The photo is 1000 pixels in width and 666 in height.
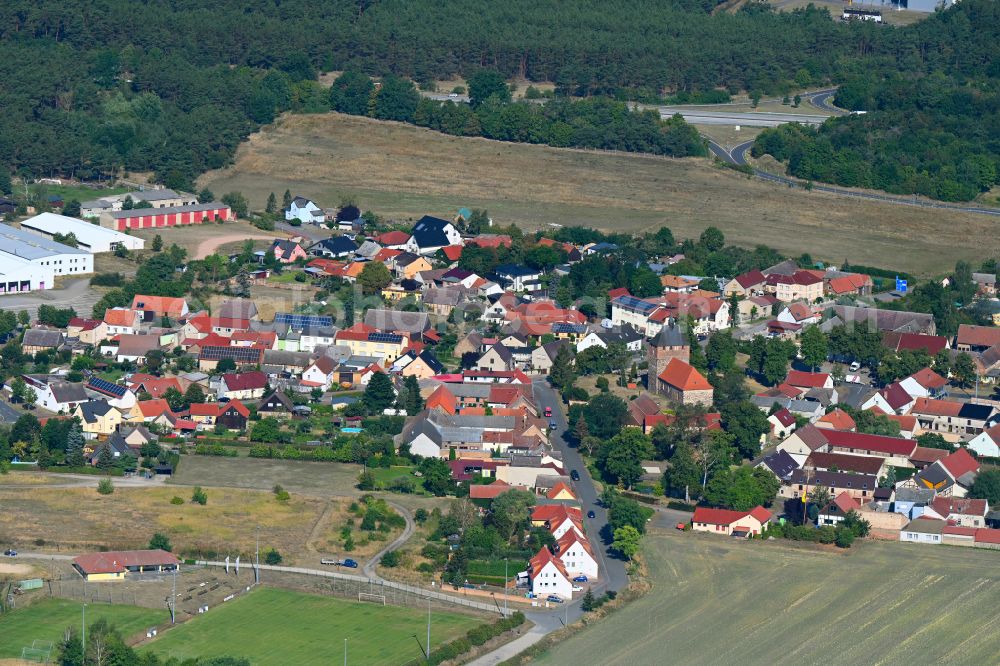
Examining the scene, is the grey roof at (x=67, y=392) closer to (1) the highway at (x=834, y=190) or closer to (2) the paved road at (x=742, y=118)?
(1) the highway at (x=834, y=190)

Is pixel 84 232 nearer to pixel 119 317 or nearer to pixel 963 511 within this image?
pixel 119 317

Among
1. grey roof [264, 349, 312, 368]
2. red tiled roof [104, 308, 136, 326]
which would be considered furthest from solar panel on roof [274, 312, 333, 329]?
red tiled roof [104, 308, 136, 326]

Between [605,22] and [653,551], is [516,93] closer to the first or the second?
→ [605,22]

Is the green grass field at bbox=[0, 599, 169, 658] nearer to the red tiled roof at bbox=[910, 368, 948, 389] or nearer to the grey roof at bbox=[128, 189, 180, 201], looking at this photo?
the red tiled roof at bbox=[910, 368, 948, 389]

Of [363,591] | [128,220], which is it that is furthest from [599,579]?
[128,220]

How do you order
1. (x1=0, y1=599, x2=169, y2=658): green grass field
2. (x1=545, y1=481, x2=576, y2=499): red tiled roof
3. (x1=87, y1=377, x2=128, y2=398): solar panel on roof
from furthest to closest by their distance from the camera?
(x1=87, y1=377, x2=128, y2=398): solar panel on roof, (x1=545, y1=481, x2=576, y2=499): red tiled roof, (x1=0, y1=599, x2=169, y2=658): green grass field

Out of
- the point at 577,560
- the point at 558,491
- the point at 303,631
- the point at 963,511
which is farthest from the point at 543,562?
the point at 963,511
